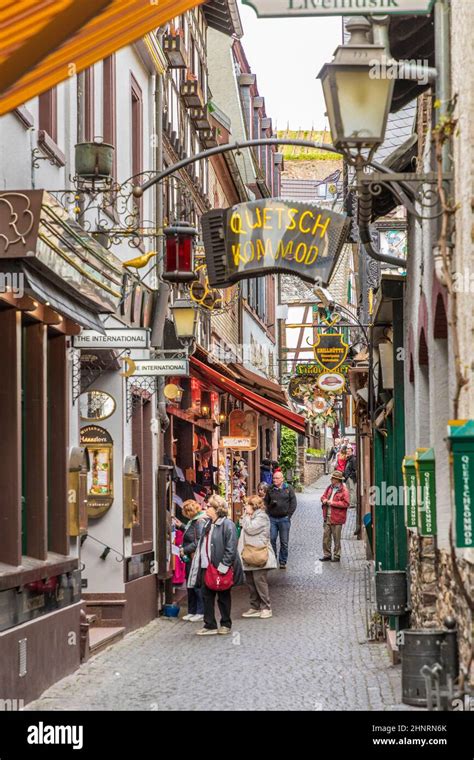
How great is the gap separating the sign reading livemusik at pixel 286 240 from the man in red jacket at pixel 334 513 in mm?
15203

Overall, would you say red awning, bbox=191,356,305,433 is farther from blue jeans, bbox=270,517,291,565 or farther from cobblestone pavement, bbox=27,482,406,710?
cobblestone pavement, bbox=27,482,406,710

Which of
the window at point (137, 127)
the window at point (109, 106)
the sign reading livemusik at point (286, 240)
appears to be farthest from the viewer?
the window at point (137, 127)

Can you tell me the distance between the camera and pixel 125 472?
58.0 feet

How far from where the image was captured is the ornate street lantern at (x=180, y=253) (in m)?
16.2

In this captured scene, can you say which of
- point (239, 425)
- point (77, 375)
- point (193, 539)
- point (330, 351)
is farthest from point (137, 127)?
point (330, 351)

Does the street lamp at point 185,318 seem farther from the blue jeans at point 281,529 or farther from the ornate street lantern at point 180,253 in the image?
the blue jeans at point 281,529

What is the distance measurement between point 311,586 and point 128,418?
595 centimetres

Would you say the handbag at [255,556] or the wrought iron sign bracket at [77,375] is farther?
the handbag at [255,556]

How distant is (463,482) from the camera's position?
7766 millimetres

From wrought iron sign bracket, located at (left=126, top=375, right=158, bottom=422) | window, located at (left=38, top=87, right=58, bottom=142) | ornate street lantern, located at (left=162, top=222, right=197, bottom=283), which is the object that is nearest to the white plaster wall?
→ wrought iron sign bracket, located at (left=126, top=375, right=158, bottom=422)

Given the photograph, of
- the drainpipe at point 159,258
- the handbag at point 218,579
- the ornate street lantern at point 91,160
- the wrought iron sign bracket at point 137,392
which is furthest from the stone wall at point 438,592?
the drainpipe at point 159,258

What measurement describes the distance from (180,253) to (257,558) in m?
4.69

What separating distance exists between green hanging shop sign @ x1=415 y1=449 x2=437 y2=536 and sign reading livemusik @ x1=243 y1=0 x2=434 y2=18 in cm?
336
